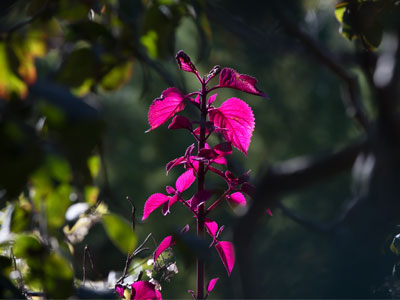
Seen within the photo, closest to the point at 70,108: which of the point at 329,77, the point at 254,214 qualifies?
the point at 254,214

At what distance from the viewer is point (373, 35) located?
17.7 inches

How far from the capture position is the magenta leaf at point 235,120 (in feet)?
1.13

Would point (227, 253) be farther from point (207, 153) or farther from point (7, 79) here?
point (7, 79)

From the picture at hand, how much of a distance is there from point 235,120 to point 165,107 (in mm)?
53

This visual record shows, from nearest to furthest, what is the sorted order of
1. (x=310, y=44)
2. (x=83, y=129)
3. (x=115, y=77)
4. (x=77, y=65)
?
(x=83, y=129) → (x=77, y=65) → (x=115, y=77) → (x=310, y=44)

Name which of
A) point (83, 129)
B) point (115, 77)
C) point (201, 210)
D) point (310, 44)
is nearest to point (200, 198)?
point (201, 210)

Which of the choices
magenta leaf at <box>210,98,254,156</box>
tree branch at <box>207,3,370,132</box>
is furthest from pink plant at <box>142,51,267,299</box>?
tree branch at <box>207,3,370,132</box>

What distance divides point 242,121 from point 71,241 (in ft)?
0.71

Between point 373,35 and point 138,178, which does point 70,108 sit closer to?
point 373,35

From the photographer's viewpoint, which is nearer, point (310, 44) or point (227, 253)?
point (227, 253)

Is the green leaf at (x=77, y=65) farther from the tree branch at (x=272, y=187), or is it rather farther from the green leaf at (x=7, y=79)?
the tree branch at (x=272, y=187)

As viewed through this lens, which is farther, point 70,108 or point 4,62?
point 4,62

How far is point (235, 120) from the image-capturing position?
348mm

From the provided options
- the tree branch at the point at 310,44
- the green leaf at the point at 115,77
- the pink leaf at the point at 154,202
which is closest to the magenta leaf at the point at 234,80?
the pink leaf at the point at 154,202
